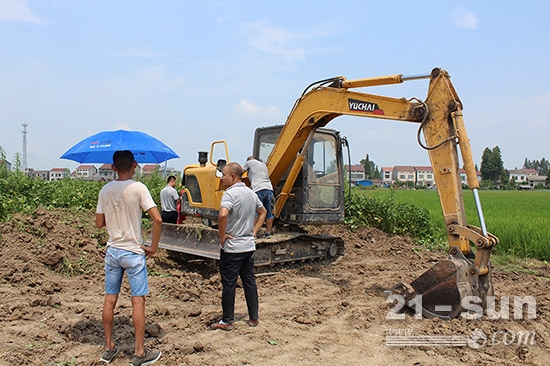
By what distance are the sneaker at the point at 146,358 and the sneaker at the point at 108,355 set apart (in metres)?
0.23

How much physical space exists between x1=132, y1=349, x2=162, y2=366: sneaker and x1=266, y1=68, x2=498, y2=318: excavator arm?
3.13 meters

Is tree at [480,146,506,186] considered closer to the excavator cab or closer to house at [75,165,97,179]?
house at [75,165,97,179]

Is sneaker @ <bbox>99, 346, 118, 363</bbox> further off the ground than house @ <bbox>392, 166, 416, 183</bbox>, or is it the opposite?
house @ <bbox>392, 166, 416, 183</bbox>

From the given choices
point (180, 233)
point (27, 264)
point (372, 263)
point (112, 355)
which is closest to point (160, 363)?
point (112, 355)

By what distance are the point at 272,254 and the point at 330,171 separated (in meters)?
2.05

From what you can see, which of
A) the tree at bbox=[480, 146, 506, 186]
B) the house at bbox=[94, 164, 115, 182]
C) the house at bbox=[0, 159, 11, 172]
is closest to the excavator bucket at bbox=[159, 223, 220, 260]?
the house at bbox=[94, 164, 115, 182]

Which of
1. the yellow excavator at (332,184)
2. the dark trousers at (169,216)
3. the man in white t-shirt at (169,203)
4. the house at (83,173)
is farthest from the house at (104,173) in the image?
the yellow excavator at (332,184)

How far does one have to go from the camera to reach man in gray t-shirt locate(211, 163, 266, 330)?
5.30 meters

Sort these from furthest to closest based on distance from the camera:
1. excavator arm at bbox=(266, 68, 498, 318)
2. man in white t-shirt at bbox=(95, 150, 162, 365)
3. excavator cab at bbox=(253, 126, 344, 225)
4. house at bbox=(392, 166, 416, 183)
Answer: house at bbox=(392, 166, 416, 183), excavator cab at bbox=(253, 126, 344, 225), excavator arm at bbox=(266, 68, 498, 318), man in white t-shirt at bbox=(95, 150, 162, 365)

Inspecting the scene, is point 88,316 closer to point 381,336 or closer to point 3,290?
point 3,290

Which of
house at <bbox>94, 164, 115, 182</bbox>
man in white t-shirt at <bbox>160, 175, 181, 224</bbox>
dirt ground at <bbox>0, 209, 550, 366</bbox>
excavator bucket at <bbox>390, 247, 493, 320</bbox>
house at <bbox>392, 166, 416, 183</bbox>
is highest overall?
house at <bbox>392, 166, 416, 183</bbox>

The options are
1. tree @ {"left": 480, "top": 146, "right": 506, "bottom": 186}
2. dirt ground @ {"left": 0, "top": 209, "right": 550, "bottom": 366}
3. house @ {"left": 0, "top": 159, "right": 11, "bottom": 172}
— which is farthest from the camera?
tree @ {"left": 480, "top": 146, "right": 506, "bottom": 186}

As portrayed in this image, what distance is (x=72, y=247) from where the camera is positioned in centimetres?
862

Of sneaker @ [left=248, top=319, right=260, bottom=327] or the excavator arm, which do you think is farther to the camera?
the excavator arm
